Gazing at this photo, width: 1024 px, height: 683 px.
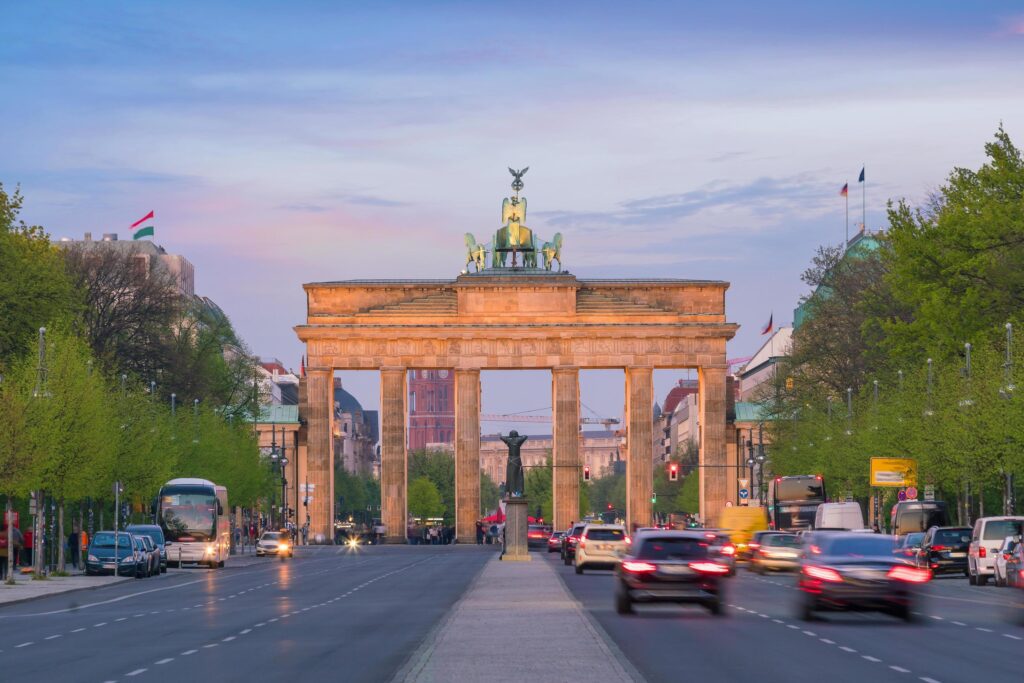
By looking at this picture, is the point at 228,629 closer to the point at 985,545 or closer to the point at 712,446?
the point at 985,545

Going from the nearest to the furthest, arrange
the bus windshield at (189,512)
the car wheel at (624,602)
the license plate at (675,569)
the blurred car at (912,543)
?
1. the license plate at (675,569)
2. the car wheel at (624,602)
3. the blurred car at (912,543)
4. the bus windshield at (189,512)

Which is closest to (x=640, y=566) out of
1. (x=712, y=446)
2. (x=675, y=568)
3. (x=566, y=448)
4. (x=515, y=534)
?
(x=675, y=568)

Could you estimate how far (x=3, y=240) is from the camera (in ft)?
244

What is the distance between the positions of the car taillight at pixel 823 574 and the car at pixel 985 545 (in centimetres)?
2167

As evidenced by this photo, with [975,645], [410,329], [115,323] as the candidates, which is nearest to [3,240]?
[115,323]

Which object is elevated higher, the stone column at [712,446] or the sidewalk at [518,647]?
the stone column at [712,446]

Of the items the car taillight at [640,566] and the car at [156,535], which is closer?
the car taillight at [640,566]

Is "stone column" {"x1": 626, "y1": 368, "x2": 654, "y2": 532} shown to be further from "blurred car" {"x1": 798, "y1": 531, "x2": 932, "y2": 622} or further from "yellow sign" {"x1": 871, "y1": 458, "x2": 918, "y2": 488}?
"blurred car" {"x1": 798, "y1": 531, "x2": 932, "y2": 622}

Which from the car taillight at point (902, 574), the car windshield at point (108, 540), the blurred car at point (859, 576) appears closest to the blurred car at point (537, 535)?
the car windshield at point (108, 540)

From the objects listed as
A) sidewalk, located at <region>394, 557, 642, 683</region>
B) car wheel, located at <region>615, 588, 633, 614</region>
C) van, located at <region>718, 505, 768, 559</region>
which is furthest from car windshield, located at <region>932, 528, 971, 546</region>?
van, located at <region>718, 505, 768, 559</region>

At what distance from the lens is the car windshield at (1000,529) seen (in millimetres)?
55372

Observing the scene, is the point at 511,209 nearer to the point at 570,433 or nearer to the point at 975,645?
the point at 570,433

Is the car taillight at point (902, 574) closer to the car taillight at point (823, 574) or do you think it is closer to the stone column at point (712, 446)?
the car taillight at point (823, 574)

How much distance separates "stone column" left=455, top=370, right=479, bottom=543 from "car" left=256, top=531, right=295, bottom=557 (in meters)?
34.7
